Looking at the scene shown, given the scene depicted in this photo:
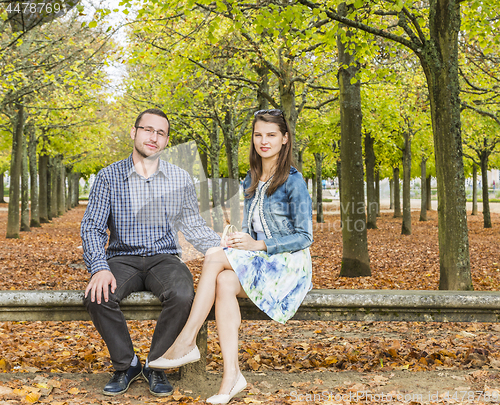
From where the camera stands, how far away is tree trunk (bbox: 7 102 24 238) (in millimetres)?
14672

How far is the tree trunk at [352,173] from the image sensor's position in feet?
26.7

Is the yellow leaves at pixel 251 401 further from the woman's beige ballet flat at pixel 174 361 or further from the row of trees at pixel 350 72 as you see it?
the row of trees at pixel 350 72

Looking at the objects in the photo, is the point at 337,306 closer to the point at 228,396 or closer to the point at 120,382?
the point at 228,396

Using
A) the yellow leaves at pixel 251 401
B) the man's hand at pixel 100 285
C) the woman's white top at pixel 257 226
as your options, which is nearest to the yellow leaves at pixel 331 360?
the yellow leaves at pixel 251 401

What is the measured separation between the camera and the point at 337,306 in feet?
11.2

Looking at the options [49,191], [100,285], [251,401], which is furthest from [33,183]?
[251,401]

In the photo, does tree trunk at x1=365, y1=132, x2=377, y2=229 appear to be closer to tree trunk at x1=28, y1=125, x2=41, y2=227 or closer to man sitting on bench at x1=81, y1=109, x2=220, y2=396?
tree trunk at x1=28, y1=125, x2=41, y2=227

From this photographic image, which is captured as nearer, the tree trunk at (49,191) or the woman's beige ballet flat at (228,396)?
the woman's beige ballet flat at (228,396)

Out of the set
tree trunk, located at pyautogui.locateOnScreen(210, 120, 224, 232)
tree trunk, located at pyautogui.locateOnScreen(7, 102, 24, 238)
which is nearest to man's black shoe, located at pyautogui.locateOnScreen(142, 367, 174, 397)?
tree trunk, located at pyautogui.locateOnScreen(7, 102, 24, 238)

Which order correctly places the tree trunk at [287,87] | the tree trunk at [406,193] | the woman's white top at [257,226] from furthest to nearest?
the tree trunk at [406,193] < the tree trunk at [287,87] < the woman's white top at [257,226]

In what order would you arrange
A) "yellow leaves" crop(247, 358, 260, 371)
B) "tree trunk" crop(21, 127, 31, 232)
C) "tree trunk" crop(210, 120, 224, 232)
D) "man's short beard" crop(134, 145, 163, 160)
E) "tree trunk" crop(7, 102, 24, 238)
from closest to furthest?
"man's short beard" crop(134, 145, 163, 160) < "yellow leaves" crop(247, 358, 260, 371) < "tree trunk" crop(7, 102, 24, 238) < "tree trunk" crop(21, 127, 31, 232) < "tree trunk" crop(210, 120, 224, 232)

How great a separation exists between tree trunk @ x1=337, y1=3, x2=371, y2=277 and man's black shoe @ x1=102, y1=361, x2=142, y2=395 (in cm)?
567

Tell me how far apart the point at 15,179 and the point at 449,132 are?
13.6m

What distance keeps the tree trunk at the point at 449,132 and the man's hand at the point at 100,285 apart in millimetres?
4052
